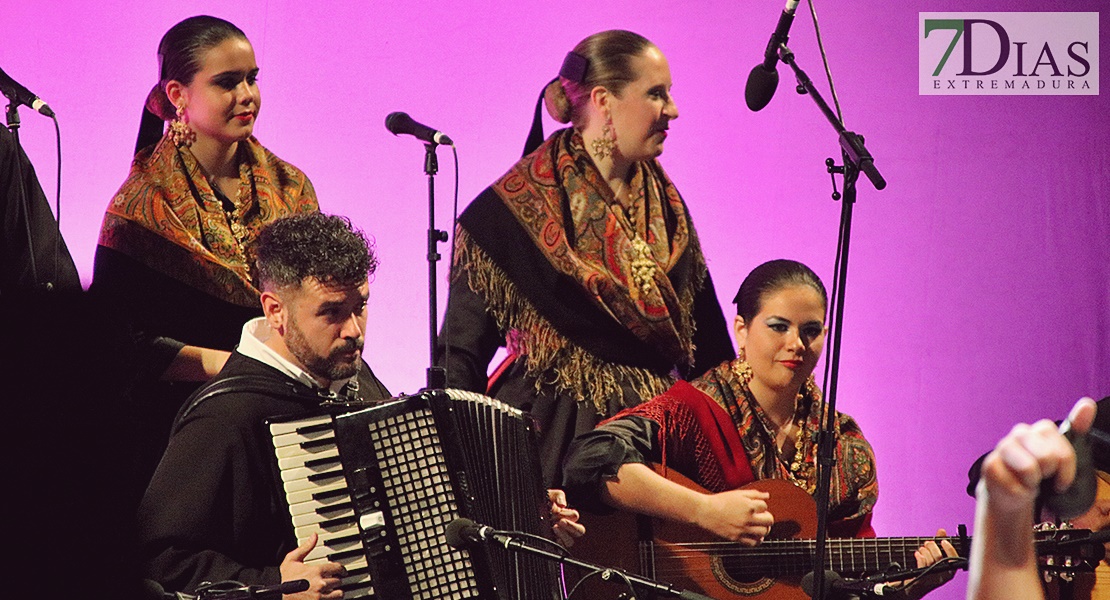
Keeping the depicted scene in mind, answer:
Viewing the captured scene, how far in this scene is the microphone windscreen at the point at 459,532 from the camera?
2.65 meters

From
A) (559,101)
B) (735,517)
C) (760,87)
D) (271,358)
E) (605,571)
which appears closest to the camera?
(605,571)

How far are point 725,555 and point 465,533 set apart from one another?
1209 mm

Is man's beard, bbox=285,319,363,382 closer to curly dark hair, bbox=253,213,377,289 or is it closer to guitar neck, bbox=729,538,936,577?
curly dark hair, bbox=253,213,377,289

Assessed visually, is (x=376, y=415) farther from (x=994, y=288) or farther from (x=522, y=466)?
(x=994, y=288)

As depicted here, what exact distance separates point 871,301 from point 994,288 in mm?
423

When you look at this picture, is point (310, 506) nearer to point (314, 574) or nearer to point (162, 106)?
point (314, 574)

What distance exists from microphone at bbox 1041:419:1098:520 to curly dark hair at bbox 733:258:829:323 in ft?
8.45

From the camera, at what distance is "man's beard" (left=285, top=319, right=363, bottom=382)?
9.94ft

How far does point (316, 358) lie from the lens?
303 centimetres

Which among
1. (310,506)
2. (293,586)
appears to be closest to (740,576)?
(310,506)

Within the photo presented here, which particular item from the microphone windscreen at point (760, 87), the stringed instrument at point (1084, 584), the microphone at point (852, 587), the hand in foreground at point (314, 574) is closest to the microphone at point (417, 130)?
the microphone windscreen at point (760, 87)

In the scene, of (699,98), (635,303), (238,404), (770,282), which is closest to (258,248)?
(238,404)

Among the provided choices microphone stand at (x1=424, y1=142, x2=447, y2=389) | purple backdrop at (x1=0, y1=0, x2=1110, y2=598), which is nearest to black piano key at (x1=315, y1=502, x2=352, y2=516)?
microphone stand at (x1=424, y1=142, x2=447, y2=389)

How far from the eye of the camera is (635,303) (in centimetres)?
379
